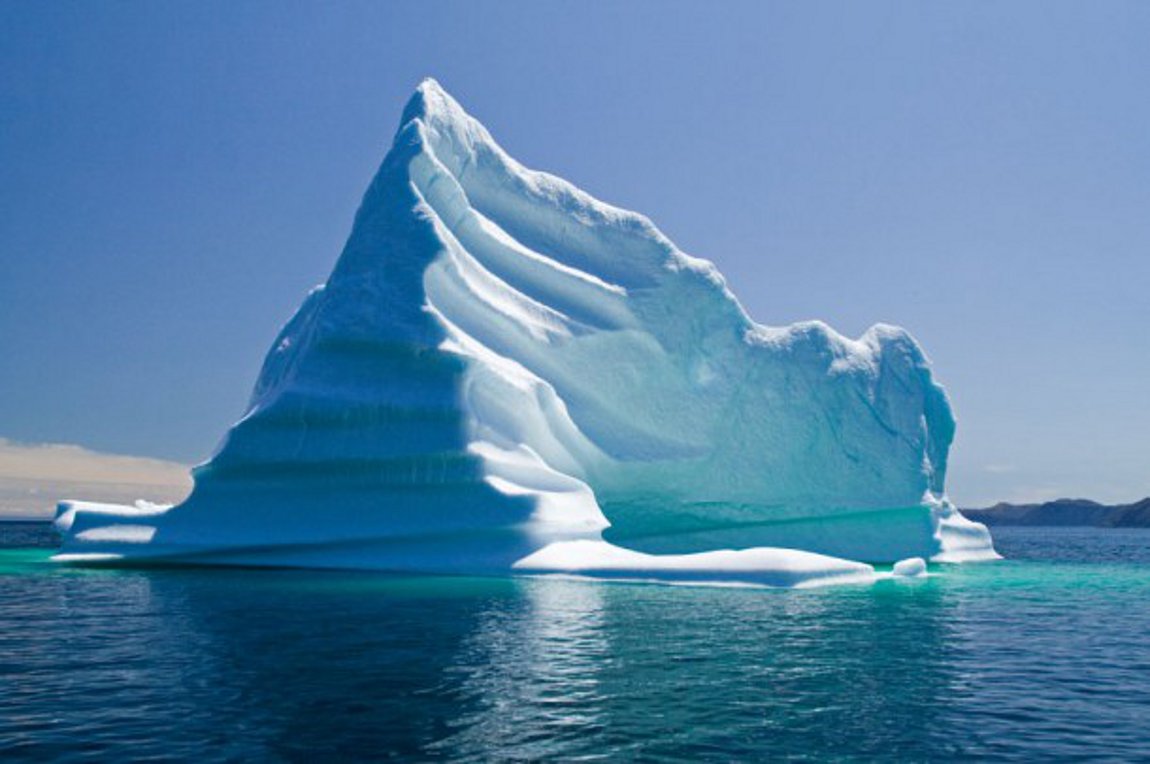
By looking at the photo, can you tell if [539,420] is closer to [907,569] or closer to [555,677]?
[907,569]

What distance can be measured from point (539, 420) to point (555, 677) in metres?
16.2

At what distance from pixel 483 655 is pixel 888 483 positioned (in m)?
23.0

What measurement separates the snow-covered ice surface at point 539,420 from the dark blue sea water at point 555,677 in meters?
5.13

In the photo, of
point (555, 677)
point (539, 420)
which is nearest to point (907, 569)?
point (539, 420)

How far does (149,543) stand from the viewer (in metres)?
23.3

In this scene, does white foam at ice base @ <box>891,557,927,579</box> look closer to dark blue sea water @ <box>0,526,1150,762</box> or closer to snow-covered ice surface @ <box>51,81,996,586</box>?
snow-covered ice surface @ <box>51,81,996,586</box>

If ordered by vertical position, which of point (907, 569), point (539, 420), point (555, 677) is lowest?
point (555, 677)

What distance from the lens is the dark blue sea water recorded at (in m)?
7.08

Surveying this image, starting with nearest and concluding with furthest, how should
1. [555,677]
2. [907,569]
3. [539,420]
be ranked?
[555,677] < [907,569] < [539,420]

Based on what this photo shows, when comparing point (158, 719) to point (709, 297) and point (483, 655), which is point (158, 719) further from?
point (709, 297)

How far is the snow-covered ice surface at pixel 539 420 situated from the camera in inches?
880

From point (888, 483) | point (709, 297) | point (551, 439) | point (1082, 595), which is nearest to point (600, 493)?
point (551, 439)

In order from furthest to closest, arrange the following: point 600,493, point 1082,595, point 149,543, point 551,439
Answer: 1. point 600,493
2. point 551,439
3. point 149,543
4. point 1082,595

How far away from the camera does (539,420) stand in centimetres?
2555
